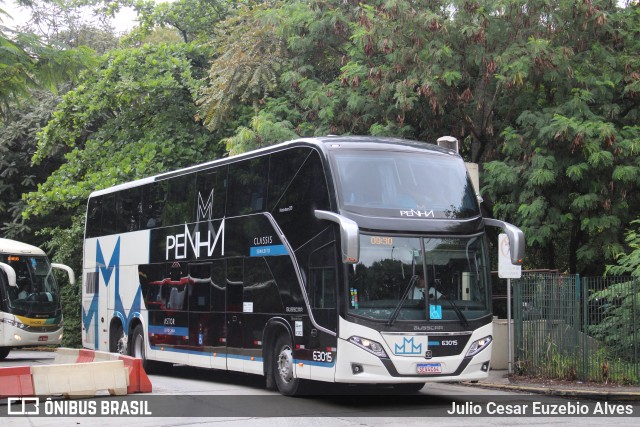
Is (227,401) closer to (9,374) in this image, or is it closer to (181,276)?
(9,374)

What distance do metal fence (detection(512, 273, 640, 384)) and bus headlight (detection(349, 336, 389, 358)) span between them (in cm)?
546

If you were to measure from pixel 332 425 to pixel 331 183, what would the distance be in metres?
4.01

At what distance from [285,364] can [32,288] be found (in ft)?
44.4

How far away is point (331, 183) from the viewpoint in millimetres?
14258

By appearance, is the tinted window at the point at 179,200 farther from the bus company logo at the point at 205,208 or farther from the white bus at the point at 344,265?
the white bus at the point at 344,265

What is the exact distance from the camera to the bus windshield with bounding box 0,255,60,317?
26.2m

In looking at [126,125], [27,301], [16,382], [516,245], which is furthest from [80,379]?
[126,125]

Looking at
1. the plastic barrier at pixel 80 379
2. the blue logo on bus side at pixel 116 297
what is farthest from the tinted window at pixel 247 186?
the blue logo on bus side at pixel 116 297

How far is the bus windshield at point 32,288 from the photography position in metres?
26.2

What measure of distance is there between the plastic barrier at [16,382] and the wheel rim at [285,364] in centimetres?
409

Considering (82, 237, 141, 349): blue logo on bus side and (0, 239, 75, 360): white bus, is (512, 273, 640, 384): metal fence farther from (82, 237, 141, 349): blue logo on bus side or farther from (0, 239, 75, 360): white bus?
(0, 239, 75, 360): white bus

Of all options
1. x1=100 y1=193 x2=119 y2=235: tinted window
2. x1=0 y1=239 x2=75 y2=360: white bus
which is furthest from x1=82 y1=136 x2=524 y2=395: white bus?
x1=0 y1=239 x2=75 y2=360: white bus

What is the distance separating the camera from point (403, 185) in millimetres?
14492

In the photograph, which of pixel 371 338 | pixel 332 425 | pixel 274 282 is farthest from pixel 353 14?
pixel 332 425
